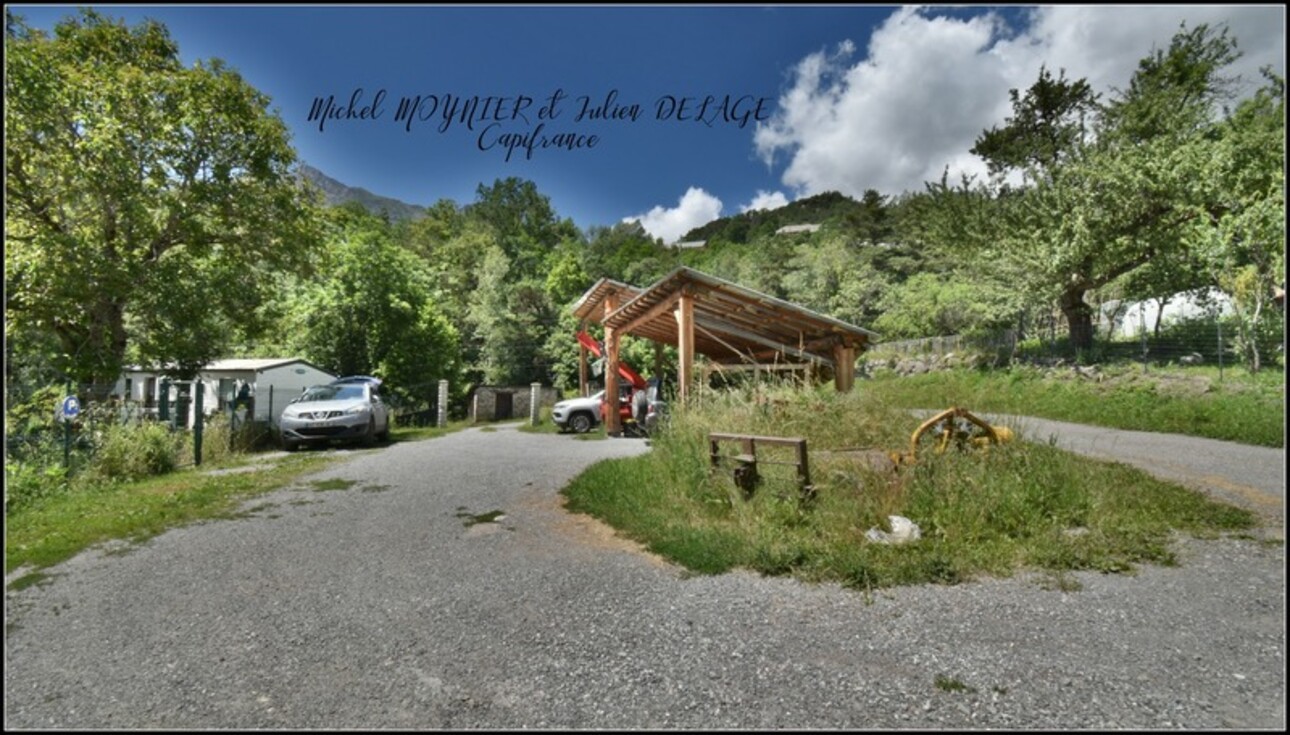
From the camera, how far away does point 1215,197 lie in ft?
49.6

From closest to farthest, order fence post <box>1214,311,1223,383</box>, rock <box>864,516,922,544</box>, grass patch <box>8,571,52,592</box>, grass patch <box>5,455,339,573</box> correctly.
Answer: grass patch <box>8,571,52,592</box> → rock <box>864,516,922,544</box> → grass patch <box>5,455,339,573</box> → fence post <box>1214,311,1223,383</box>

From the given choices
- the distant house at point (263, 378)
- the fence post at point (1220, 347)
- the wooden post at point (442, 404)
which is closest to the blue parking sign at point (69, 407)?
the distant house at point (263, 378)

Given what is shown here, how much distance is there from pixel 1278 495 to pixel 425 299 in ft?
76.9

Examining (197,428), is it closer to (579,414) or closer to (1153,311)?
(579,414)

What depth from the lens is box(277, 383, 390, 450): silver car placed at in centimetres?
1200

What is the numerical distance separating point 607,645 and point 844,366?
969 cm

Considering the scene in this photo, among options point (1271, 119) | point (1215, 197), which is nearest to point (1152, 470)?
point (1215, 197)

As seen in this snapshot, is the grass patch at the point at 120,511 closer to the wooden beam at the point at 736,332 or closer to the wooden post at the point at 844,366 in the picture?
the wooden beam at the point at 736,332

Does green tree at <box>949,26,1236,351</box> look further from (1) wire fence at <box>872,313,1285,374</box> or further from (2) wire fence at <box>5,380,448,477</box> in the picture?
(2) wire fence at <box>5,380,448,477</box>

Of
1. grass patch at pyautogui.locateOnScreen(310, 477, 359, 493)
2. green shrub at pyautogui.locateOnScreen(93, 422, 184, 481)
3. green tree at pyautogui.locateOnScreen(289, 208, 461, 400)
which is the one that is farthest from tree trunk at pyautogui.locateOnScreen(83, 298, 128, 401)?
green tree at pyautogui.locateOnScreen(289, 208, 461, 400)

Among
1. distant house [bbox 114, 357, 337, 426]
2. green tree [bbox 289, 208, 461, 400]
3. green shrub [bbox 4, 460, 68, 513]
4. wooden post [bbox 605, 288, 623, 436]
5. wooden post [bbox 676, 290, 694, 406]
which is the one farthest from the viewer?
green tree [bbox 289, 208, 461, 400]

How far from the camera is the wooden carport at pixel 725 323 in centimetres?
1007

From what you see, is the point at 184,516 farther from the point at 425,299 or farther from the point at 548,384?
the point at 548,384

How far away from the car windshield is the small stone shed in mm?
10016
